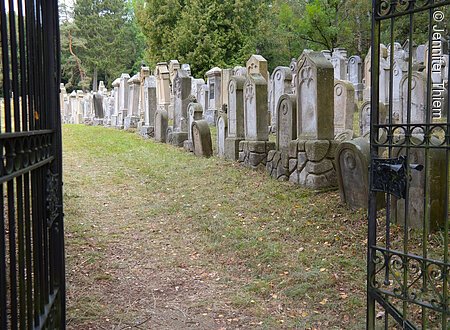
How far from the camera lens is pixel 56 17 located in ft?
10.5

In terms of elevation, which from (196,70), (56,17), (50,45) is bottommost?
(50,45)

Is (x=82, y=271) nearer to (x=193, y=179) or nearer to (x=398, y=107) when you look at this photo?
(x=193, y=179)

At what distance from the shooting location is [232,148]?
10953 mm

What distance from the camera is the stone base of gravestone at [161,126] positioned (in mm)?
16009

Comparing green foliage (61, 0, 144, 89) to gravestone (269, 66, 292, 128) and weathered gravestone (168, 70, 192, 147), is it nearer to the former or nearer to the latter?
weathered gravestone (168, 70, 192, 147)

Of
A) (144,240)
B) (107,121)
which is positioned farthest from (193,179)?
(107,121)

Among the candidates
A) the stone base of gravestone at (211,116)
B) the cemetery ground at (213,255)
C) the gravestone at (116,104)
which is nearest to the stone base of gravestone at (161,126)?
the stone base of gravestone at (211,116)

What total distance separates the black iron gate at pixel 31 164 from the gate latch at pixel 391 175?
6.81 ft

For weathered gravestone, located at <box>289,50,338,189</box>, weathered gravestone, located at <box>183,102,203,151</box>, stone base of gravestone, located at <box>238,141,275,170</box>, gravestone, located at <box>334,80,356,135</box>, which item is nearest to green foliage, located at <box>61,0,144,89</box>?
weathered gravestone, located at <box>183,102,203,151</box>

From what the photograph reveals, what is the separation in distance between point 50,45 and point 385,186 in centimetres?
230

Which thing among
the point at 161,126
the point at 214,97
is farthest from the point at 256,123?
the point at 214,97

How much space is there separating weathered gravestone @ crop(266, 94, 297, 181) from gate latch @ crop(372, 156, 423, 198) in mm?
4927

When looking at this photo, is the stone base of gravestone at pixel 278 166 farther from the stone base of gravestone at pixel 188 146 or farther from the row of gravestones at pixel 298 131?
the stone base of gravestone at pixel 188 146

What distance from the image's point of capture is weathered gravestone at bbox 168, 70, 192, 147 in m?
14.7
